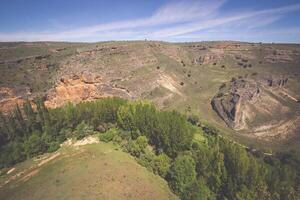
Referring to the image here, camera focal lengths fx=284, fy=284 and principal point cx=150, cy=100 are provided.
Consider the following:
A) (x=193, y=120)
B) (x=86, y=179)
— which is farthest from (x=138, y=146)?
(x=193, y=120)

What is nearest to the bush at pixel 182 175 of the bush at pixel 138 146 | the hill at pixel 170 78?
the bush at pixel 138 146

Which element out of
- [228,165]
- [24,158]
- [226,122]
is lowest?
[226,122]

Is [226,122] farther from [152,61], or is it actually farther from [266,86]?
[152,61]

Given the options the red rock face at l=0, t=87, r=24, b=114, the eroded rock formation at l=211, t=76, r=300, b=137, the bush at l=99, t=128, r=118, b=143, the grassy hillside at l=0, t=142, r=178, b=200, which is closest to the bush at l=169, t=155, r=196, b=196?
the grassy hillside at l=0, t=142, r=178, b=200

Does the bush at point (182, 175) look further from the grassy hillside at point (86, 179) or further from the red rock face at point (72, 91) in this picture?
the red rock face at point (72, 91)

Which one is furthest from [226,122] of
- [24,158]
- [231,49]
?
[231,49]
